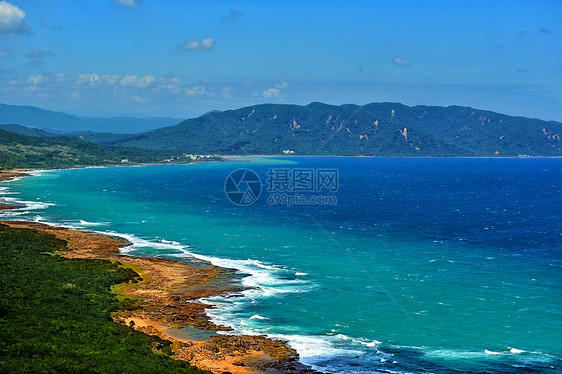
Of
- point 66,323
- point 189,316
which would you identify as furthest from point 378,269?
point 66,323

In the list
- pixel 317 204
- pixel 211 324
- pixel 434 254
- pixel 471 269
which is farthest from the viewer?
pixel 317 204

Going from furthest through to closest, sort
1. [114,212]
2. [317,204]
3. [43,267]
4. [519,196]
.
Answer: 1. [519,196]
2. [317,204]
3. [114,212]
4. [43,267]

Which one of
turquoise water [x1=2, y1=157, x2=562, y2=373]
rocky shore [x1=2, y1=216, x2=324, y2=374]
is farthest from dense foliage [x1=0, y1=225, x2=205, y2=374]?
turquoise water [x1=2, y1=157, x2=562, y2=373]

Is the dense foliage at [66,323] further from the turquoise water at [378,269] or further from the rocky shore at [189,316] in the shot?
the turquoise water at [378,269]

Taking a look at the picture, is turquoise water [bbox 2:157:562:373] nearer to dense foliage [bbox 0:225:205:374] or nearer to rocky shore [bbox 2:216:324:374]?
rocky shore [bbox 2:216:324:374]

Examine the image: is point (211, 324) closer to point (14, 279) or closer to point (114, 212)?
point (14, 279)

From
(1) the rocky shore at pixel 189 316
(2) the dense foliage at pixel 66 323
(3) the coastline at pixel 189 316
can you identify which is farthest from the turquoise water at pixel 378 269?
(2) the dense foliage at pixel 66 323

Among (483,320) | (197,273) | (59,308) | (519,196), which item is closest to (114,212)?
(197,273)
